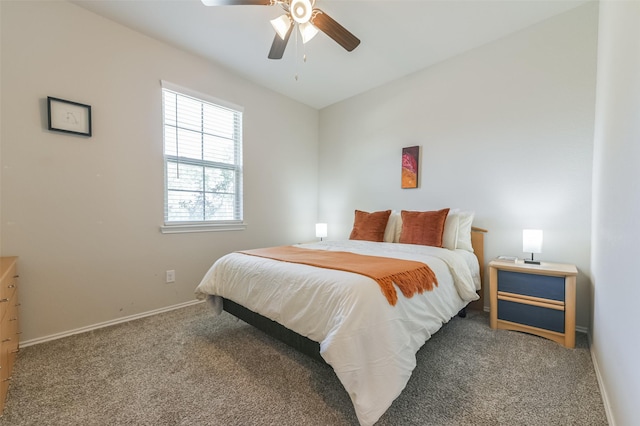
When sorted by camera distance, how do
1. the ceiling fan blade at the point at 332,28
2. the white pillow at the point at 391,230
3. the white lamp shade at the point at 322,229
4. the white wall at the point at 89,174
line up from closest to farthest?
the ceiling fan blade at the point at 332,28
the white wall at the point at 89,174
the white pillow at the point at 391,230
the white lamp shade at the point at 322,229

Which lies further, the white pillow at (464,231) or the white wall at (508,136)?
the white pillow at (464,231)

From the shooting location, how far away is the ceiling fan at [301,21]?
5.65ft

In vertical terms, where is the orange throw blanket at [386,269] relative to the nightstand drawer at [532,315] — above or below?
above

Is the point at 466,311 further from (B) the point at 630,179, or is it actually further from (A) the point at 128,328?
(A) the point at 128,328

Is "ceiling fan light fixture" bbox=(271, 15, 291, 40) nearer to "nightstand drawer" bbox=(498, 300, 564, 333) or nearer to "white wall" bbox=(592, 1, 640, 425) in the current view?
"white wall" bbox=(592, 1, 640, 425)

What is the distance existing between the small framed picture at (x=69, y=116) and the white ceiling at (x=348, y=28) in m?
0.87

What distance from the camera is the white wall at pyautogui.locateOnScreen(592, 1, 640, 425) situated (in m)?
0.98

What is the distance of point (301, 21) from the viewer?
5.90 feet

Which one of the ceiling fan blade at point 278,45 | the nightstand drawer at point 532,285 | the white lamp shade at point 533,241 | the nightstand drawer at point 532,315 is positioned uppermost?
the ceiling fan blade at point 278,45

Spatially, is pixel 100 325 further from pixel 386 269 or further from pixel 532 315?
pixel 532 315

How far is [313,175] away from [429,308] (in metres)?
3.12

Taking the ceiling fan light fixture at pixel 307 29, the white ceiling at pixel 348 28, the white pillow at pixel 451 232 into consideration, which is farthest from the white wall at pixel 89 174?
the white pillow at pixel 451 232

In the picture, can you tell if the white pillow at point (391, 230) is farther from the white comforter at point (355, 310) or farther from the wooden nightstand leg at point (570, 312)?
the wooden nightstand leg at point (570, 312)

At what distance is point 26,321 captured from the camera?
1.97 metres
